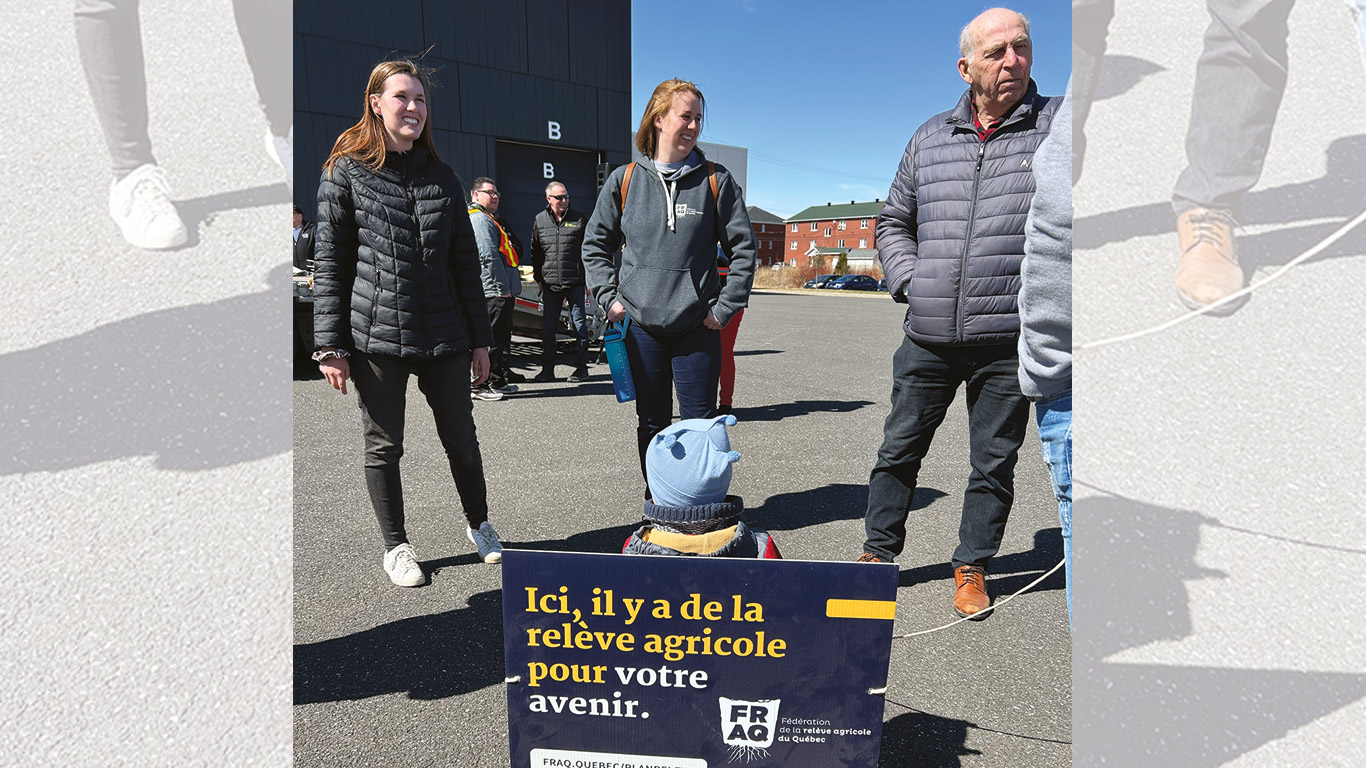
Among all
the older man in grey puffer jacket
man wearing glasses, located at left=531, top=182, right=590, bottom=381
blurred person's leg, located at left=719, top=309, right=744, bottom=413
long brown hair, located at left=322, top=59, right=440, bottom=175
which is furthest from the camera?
man wearing glasses, located at left=531, top=182, right=590, bottom=381

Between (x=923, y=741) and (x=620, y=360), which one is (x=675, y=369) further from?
(x=923, y=741)

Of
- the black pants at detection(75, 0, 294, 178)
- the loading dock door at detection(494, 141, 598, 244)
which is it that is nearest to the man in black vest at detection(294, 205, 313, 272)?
the black pants at detection(75, 0, 294, 178)

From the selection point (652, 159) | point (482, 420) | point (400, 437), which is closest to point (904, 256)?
point (652, 159)

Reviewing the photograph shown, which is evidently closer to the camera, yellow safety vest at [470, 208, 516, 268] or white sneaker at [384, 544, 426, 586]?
white sneaker at [384, 544, 426, 586]

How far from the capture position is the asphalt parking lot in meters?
1.82

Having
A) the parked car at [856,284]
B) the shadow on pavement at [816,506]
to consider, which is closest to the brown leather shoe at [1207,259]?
the shadow on pavement at [816,506]

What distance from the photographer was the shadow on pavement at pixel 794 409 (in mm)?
5710

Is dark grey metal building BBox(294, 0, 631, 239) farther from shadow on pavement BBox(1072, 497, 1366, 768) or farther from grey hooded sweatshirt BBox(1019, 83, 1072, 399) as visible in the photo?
shadow on pavement BBox(1072, 497, 1366, 768)

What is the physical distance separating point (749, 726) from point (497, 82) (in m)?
16.4

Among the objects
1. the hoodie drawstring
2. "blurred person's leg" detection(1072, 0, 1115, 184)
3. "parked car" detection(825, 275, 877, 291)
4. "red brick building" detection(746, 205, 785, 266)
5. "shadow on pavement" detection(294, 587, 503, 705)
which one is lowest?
"shadow on pavement" detection(294, 587, 503, 705)

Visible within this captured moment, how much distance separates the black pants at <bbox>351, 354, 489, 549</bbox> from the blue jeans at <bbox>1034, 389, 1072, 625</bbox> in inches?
75.0

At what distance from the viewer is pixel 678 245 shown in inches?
106

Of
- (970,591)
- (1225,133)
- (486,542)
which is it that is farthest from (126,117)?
(970,591)

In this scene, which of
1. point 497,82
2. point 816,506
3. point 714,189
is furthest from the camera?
point 497,82
